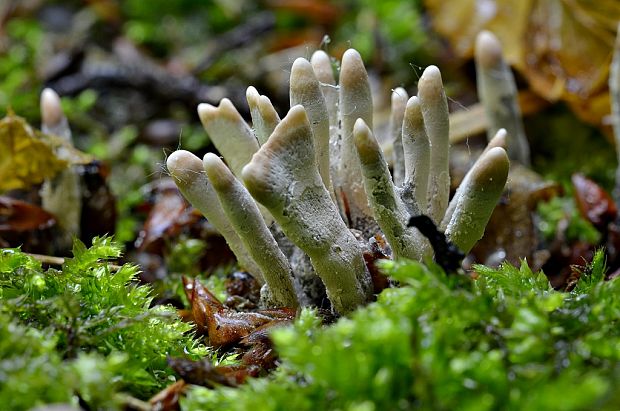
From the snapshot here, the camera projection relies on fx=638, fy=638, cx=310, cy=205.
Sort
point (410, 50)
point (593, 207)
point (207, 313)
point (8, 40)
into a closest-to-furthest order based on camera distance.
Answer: point (207, 313)
point (593, 207)
point (410, 50)
point (8, 40)

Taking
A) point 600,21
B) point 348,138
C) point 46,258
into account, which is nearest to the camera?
point 348,138

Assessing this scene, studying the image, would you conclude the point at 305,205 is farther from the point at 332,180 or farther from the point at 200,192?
the point at 332,180

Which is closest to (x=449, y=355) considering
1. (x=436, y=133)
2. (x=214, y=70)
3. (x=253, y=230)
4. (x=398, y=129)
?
(x=253, y=230)

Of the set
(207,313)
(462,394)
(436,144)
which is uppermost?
(436,144)

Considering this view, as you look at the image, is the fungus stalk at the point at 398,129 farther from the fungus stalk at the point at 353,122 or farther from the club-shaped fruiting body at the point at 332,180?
the fungus stalk at the point at 353,122

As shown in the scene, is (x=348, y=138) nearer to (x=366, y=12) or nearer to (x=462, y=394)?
(x=462, y=394)

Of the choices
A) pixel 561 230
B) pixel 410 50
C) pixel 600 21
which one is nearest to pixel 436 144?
pixel 561 230

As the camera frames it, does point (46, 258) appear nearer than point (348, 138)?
No
